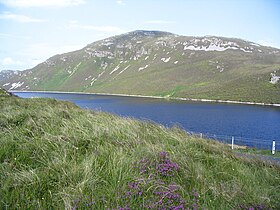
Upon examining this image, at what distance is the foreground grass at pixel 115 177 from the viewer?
325 centimetres

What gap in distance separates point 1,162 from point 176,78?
174m

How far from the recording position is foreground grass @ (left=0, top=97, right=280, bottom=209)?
3.25 m

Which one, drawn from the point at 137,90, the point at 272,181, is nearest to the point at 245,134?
the point at 272,181

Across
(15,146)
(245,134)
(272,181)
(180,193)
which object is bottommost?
(245,134)

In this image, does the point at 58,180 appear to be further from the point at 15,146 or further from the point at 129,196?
the point at 15,146

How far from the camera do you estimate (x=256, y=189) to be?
3.96 m

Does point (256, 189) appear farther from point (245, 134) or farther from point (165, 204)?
point (245, 134)

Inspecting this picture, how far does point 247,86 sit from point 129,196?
133259 mm

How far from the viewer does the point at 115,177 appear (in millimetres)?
3732

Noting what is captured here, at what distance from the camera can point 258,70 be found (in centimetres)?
14062

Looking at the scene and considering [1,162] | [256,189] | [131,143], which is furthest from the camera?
[131,143]

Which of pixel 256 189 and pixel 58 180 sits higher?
pixel 58 180

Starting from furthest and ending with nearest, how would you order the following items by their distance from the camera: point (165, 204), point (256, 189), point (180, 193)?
point (256, 189)
point (180, 193)
point (165, 204)

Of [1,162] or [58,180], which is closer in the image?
[58,180]
